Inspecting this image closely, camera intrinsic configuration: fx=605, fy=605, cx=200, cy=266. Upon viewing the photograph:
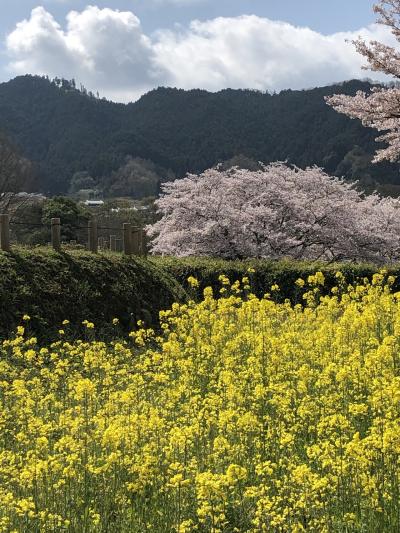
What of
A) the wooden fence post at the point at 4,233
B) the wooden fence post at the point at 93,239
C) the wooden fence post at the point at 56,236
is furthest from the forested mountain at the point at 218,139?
the wooden fence post at the point at 4,233

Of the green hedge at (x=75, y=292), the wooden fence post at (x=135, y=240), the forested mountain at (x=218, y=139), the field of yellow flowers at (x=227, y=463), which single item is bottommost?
the field of yellow flowers at (x=227, y=463)

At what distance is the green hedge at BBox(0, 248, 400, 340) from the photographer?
47.6 ft

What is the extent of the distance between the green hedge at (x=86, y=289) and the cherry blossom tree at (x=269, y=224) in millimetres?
4711

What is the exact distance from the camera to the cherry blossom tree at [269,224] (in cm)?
2695

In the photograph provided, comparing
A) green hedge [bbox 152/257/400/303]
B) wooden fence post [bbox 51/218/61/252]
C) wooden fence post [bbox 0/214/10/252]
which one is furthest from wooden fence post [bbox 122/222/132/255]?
wooden fence post [bbox 0/214/10/252]

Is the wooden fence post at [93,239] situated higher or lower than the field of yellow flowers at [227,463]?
higher

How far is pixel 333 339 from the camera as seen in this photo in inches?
376

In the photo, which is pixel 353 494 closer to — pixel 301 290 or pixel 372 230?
pixel 301 290

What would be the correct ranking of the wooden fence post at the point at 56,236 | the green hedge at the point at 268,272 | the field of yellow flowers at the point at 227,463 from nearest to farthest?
the field of yellow flowers at the point at 227,463, the wooden fence post at the point at 56,236, the green hedge at the point at 268,272

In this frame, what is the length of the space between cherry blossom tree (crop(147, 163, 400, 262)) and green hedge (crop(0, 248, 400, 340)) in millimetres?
4711

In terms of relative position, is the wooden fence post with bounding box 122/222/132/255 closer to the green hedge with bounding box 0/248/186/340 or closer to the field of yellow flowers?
the green hedge with bounding box 0/248/186/340

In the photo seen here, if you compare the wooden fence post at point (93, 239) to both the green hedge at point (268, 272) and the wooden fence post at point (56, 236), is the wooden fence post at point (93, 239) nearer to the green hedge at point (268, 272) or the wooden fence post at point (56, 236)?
the wooden fence post at point (56, 236)

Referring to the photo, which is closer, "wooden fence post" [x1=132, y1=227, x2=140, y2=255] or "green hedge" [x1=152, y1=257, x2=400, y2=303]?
"wooden fence post" [x1=132, y1=227, x2=140, y2=255]

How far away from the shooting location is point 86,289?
53.2 ft
